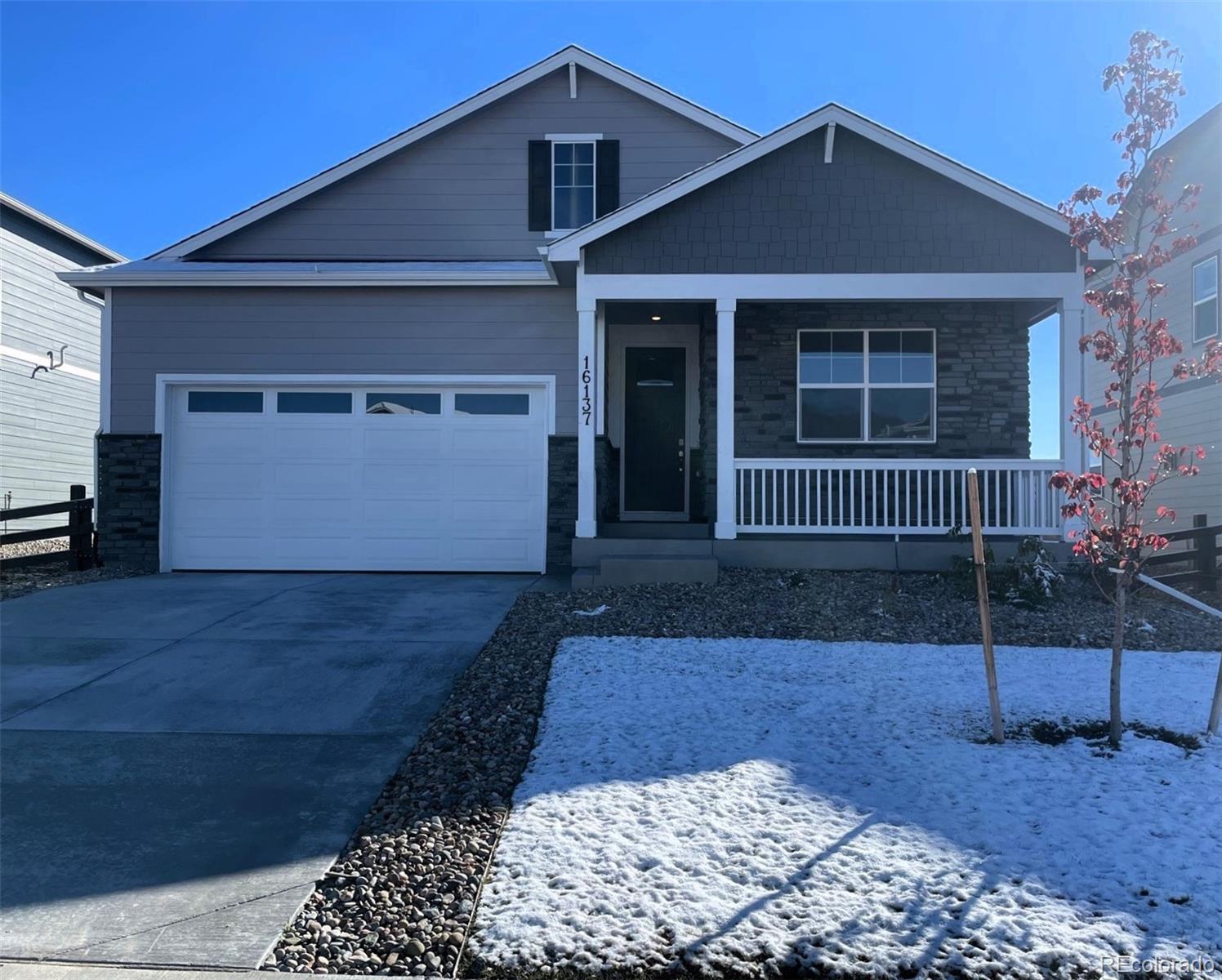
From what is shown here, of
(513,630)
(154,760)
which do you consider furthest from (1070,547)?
(154,760)

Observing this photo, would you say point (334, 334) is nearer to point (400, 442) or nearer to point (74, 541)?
point (400, 442)

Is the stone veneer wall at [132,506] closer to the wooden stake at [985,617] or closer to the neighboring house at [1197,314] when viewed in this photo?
the wooden stake at [985,617]

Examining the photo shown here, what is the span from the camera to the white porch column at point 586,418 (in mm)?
9664

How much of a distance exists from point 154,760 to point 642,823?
265cm

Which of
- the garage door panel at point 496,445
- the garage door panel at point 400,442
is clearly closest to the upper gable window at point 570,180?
the garage door panel at point 496,445

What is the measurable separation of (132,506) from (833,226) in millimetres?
8958

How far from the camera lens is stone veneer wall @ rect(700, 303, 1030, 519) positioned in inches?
426

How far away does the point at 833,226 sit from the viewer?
31.6 ft

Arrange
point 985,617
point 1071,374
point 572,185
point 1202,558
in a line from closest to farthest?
point 985,617 → point 1071,374 → point 1202,558 → point 572,185

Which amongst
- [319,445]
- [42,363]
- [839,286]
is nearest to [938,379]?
[839,286]

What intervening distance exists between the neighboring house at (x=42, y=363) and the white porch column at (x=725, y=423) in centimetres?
1228

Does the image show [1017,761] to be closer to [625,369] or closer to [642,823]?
[642,823]

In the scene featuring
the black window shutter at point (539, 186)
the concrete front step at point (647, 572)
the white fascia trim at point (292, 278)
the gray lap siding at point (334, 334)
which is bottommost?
the concrete front step at point (647, 572)

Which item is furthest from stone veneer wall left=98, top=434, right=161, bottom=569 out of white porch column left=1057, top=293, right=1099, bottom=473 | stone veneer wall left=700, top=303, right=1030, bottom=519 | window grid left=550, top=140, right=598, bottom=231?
white porch column left=1057, top=293, right=1099, bottom=473
